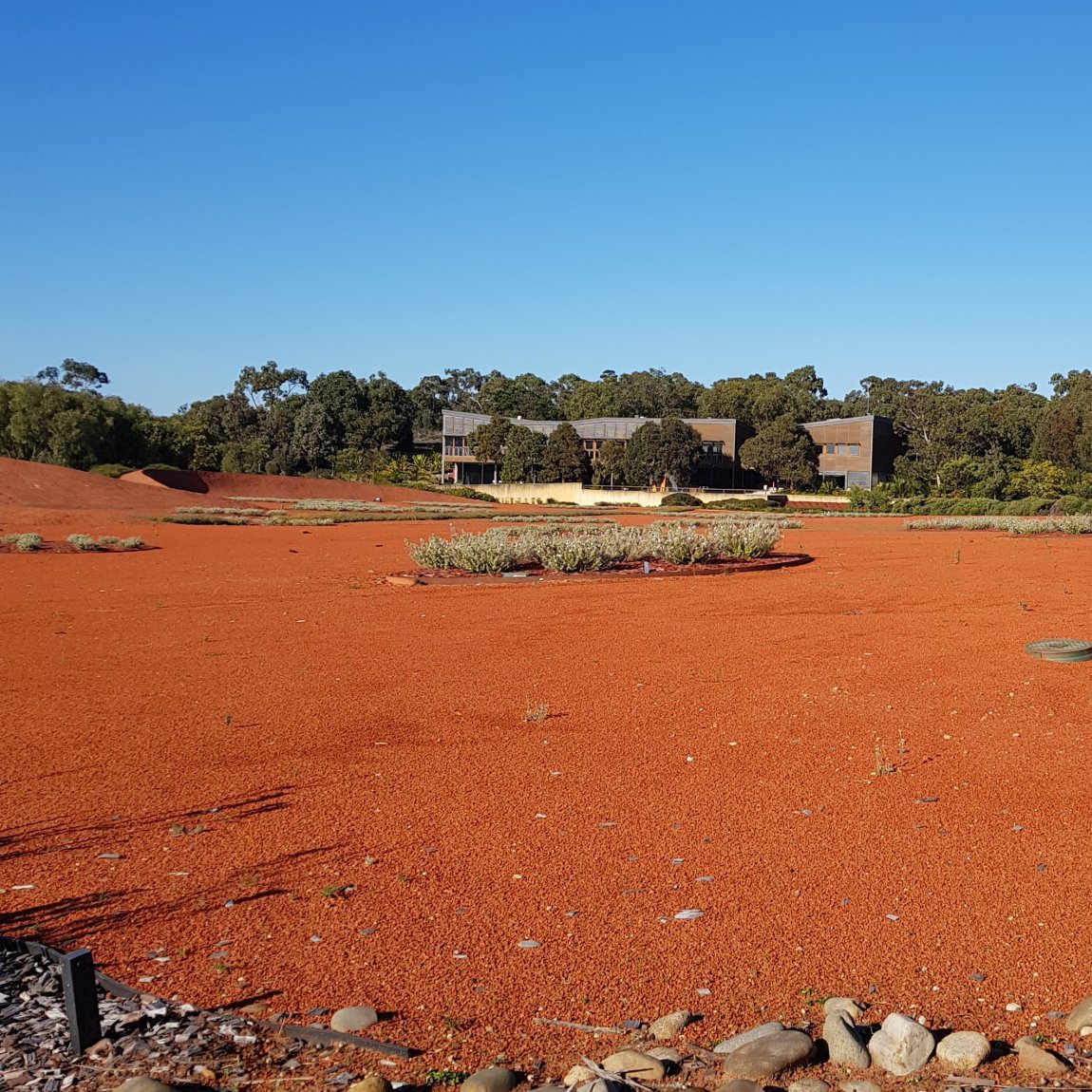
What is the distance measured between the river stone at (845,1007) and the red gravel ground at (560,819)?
1.9 inches

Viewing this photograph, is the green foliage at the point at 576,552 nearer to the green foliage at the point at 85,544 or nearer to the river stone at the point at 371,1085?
the green foliage at the point at 85,544

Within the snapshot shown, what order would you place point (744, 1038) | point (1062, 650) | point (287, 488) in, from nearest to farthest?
1. point (744, 1038)
2. point (1062, 650)
3. point (287, 488)

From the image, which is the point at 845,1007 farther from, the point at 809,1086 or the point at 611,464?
the point at 611,464

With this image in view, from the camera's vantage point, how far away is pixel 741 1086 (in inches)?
119

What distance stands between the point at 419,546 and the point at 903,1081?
1570 centimetres

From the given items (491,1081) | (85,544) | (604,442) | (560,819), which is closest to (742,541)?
(560,819)

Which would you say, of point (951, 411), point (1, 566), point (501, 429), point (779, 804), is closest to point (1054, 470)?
point (951, 411)

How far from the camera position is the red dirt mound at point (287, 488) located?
60250mm

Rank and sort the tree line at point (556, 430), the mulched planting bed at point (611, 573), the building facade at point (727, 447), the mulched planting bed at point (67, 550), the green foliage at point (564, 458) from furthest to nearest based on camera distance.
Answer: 1. the green foliage at point (564, 458)
2. the building facade at point (727, 447)
3. the tree line at point (556, 430)
4. the mulched planting bed at point (67, 550)
5. the mulched planting bed at point (611, 573)

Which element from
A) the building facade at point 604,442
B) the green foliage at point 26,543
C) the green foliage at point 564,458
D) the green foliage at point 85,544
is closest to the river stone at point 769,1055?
the green foliage at point 26,543

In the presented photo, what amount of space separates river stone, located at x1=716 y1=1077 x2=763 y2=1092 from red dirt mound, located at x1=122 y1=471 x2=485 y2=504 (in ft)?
189

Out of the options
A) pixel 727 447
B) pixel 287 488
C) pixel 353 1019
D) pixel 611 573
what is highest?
pixel 727 447

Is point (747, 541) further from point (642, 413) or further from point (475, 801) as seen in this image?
point (642, 413)

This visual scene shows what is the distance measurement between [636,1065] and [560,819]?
228 cm
